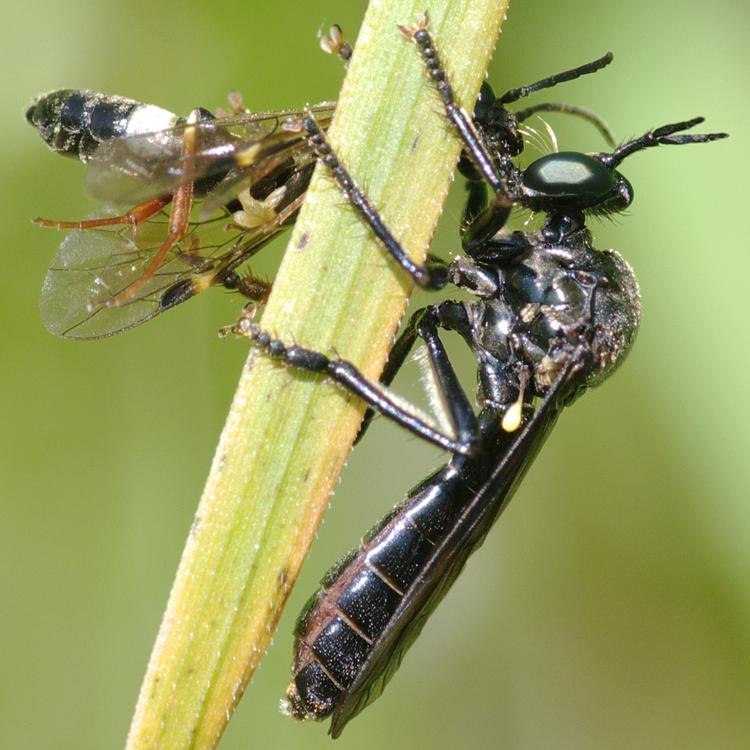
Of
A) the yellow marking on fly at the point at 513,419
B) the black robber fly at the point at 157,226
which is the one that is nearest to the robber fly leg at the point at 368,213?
the black robber fly at the point at 157,226

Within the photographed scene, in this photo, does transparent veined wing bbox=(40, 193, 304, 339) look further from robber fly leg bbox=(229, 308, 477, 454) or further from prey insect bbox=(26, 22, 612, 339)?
robber fly leg bbox=(229, 308, 477, 454)

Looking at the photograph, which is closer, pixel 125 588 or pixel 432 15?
pixel 432 15

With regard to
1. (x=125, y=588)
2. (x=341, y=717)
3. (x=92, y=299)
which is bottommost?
(x=125, y=588)

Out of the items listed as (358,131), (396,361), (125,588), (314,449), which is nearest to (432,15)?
(358,131)

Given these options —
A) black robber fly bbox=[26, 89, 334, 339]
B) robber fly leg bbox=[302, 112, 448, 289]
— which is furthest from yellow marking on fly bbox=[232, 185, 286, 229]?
robber fly leg bbox=[302, 112, 448, 289]

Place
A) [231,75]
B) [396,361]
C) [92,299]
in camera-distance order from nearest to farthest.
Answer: [92,299] → [396,361] → [231,75]

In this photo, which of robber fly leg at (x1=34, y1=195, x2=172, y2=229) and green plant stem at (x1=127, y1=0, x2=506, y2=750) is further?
robber fly leg at (x1=34, y1=195, x2=172, y2=229)

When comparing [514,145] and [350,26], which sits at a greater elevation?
[350,26]

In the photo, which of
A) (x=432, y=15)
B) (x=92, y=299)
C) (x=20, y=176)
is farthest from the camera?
(x=20, y=176)

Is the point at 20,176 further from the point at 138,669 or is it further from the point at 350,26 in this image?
the point at 138,669
